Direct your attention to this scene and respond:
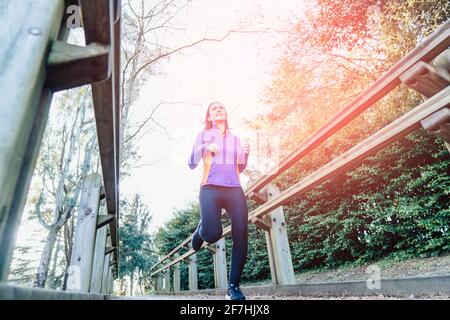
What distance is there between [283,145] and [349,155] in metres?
9.09

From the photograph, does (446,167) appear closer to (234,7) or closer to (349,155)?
(349,155)

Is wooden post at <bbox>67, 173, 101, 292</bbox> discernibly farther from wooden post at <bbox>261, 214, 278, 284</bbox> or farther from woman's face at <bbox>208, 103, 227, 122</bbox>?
wooden post at <bbox>261, 214, 278, 284</bbox>

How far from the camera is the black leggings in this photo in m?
2.58

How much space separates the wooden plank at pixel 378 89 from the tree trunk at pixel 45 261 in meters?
7.57

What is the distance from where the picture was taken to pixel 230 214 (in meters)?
2.68

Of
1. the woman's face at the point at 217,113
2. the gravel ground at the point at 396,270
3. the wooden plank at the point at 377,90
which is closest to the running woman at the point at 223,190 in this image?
the woman's face at the point at 217,113

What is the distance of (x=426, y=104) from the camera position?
5.19 ft

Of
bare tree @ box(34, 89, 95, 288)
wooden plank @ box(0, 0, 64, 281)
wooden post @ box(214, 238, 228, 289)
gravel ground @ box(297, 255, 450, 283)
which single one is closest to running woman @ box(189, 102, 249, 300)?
wooden plank @ box(0, 0, 64, 281)

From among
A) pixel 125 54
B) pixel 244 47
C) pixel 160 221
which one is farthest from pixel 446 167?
pixel 160 221

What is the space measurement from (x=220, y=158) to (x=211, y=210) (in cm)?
43

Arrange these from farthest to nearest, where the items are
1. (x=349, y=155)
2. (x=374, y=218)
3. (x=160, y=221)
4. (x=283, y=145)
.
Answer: (x=160, y=221) → (x=283, y=145) → (x=374, y=218) → (x=349, y=155)

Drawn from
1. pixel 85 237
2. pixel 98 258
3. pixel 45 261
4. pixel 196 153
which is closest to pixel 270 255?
pixel 196 153

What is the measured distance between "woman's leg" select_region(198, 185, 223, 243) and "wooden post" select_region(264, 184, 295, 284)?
0.76 metres

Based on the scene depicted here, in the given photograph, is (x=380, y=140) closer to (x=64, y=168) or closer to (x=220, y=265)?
(x=220, y=265)
